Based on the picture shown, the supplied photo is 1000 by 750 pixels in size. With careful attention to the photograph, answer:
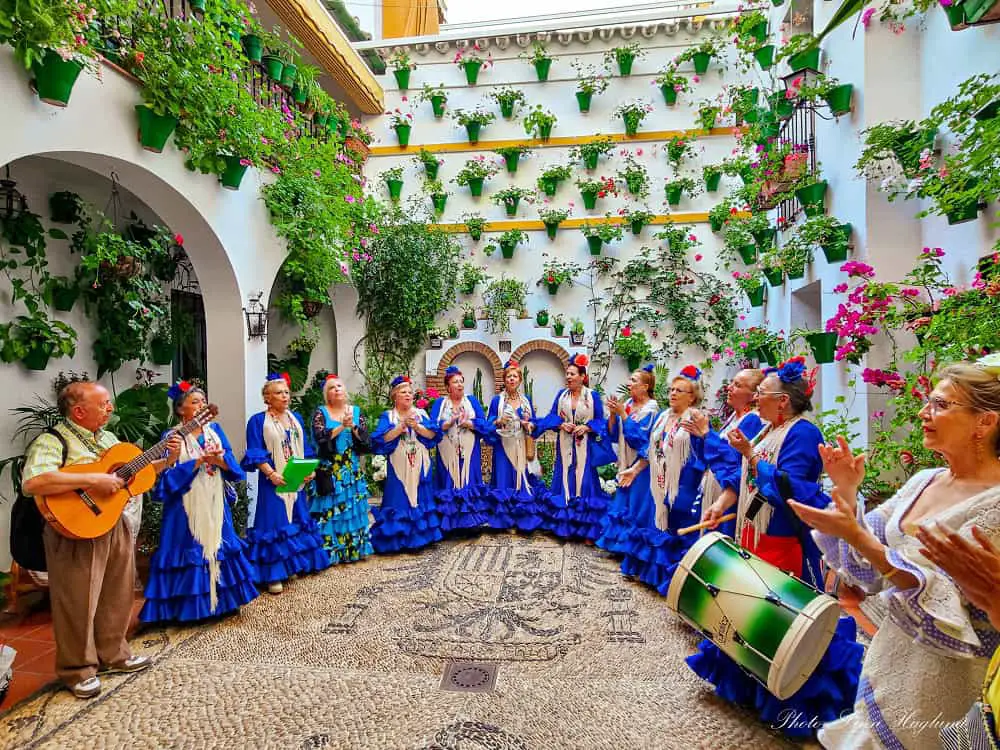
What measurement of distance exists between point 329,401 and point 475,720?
3.17 metres

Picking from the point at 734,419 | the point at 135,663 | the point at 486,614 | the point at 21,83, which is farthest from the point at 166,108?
the point at 734,419

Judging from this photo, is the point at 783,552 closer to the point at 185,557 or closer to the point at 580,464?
the point at 580,464

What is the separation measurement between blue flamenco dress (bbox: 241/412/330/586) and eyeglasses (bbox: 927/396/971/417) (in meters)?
4.31

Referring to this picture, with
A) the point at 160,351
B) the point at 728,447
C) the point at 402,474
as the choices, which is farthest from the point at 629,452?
the point at 160,351

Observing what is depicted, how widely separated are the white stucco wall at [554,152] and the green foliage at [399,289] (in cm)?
37

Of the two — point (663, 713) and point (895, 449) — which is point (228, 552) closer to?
A: point (663, 713)

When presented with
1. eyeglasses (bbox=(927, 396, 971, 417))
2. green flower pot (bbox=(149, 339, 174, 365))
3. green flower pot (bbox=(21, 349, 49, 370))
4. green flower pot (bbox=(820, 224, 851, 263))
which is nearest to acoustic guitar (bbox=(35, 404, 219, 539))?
green flower pot (bbox=(21, 349, 49, 370))

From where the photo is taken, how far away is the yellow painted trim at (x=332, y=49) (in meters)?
6.80

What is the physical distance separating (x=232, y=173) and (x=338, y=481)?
A: 2.89 metres

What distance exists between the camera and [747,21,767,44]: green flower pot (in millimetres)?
6688

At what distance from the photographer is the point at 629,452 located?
567cm

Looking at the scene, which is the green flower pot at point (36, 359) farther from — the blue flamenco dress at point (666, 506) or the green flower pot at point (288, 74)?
the blue flamenco dress at point (666, 506)

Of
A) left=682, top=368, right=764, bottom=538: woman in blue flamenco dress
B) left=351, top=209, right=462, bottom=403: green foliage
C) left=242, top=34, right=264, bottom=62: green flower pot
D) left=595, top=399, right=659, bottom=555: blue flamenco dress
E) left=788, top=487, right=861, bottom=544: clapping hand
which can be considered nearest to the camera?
left=788, top=487, right=861, bottom=544: clapping hand

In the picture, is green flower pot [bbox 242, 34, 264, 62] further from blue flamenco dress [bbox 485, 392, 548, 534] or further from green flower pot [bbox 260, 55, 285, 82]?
blue flamenco dress [bbox 485, 392, 548, 534]
